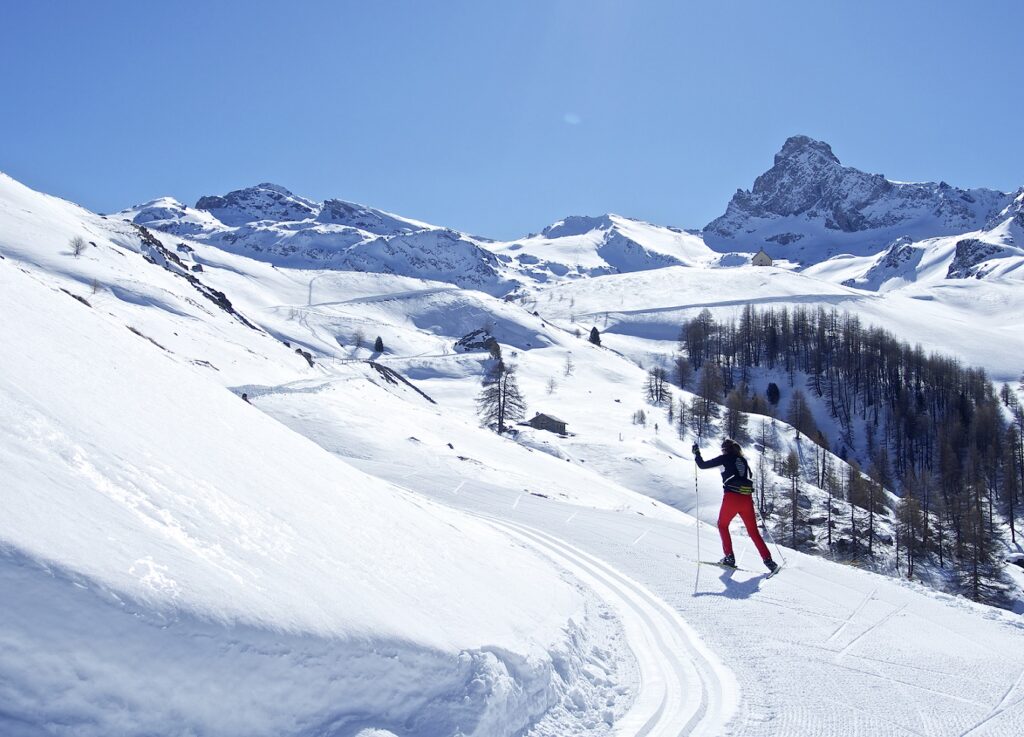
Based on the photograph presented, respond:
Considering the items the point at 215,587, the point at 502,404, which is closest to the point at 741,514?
the point at 215,587

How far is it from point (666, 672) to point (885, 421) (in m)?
118

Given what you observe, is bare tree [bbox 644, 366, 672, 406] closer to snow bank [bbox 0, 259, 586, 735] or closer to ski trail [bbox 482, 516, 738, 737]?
ski trail [bbox 482, 516, 738, 737]

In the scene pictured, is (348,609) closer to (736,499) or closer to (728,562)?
(736,499)

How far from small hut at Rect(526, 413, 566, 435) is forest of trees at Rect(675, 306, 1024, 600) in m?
20.3

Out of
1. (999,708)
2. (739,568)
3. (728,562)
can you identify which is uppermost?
(999,708)

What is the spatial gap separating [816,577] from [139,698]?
987cm

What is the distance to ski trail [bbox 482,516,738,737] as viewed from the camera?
17.2ft

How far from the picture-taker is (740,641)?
716 centimetres

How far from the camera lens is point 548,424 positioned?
62469 millimetres

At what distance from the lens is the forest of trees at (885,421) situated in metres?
48.8

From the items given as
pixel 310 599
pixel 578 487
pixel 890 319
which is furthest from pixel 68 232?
pixel 890 319

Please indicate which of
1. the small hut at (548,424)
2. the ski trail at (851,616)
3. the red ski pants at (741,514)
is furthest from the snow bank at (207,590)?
the small hut at (548,424)

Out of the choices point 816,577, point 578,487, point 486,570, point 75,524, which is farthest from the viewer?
point 578,487

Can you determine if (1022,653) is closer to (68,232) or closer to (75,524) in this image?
(75,524)
